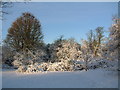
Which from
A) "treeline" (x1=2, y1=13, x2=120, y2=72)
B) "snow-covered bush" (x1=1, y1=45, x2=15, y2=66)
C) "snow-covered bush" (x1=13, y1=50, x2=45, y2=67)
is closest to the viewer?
"treeline" (x1=2, y1=13, x2=120, y2=72)

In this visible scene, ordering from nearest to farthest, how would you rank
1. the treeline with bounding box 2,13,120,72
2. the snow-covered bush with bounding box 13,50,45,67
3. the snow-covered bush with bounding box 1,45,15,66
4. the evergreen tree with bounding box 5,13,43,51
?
1. the treeline with bounding box 2,13,120,72
2. the snow-covered bush with bounding box 13,50,45,67
3. the snow-covered bush with bounding box 1,45,15,66
4. the evergreen tree with bounding box 5,13,43,51

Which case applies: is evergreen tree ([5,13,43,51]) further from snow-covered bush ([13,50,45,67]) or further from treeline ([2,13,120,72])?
snow-covered bush ([13,50,45,67])

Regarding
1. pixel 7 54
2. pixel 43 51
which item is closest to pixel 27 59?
pixel 43 51

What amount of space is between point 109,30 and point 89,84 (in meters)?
3.70

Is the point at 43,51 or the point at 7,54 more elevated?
the point at 43,51

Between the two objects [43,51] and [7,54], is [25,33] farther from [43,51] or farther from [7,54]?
[43,51]

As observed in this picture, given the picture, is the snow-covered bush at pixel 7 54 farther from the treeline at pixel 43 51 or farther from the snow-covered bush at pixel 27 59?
the snow-covered bush at pixel 27 59

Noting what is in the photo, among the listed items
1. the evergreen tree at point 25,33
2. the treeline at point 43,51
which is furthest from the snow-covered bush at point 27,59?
the evergreen tree at point 25,33

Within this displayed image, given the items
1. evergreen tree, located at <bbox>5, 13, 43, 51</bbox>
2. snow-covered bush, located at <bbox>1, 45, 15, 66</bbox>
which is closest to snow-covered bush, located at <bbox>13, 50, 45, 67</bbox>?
snow-covered bush, located at <bbox>1, 45, 15, 66</bbox>

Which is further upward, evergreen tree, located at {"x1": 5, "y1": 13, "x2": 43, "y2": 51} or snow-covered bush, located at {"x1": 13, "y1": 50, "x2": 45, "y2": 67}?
evergreen tree, located at {"x1": 5, "y1": 13, "x2": 43, "y2": 51}

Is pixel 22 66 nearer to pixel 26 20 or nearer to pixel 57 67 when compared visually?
pixel 57 67

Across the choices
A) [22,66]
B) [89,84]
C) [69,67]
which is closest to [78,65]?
[69,67]

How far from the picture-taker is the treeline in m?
10.8

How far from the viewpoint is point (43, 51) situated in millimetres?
18609
